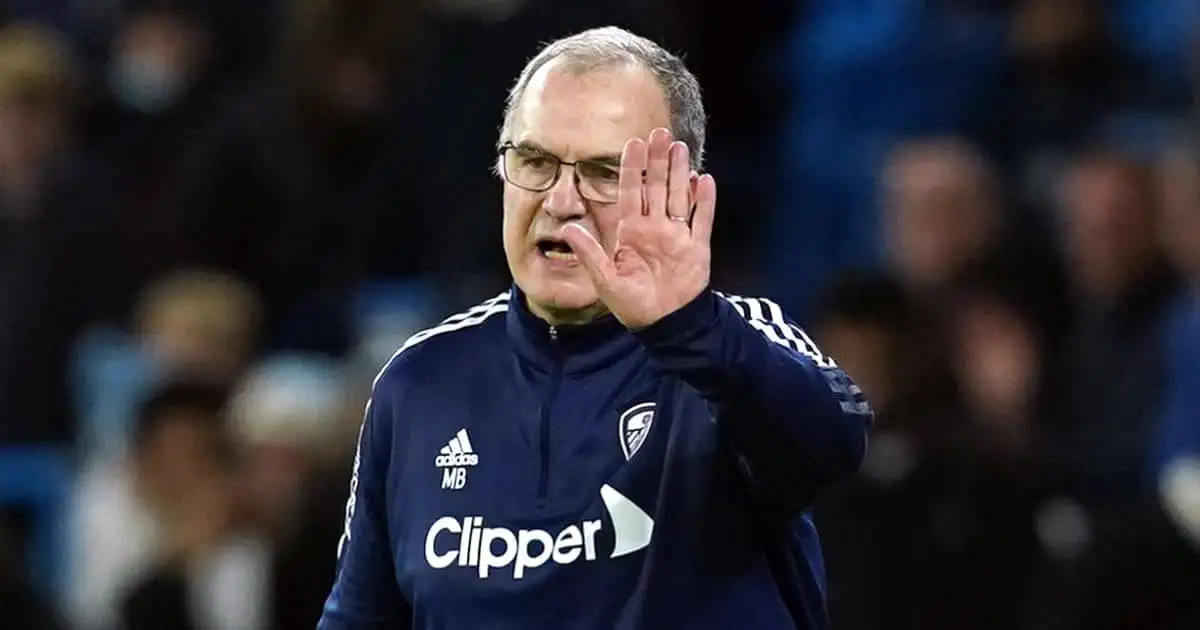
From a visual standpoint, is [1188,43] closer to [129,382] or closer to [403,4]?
[403,4]

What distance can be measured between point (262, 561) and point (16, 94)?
209 cm

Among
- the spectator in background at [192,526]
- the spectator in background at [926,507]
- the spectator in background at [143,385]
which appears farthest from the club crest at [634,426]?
the spectator in background at [143,385]

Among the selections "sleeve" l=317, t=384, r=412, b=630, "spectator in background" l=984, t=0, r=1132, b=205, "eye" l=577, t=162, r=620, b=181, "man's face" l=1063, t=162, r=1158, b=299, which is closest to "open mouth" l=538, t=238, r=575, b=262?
"eye" l=577, t=162, r=620, b=181

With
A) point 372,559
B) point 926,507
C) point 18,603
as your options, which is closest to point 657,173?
point 372,559

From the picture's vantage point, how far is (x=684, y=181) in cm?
279

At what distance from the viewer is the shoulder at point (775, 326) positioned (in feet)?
9.65

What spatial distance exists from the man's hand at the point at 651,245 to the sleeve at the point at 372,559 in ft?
1.87

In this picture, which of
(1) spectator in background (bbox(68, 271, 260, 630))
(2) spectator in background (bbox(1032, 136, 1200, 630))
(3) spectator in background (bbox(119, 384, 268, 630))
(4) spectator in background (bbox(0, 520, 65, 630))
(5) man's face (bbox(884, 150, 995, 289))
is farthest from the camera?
(1) spectator in background (bbox(68, 271, 260, 630))

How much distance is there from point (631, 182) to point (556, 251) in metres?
0.32

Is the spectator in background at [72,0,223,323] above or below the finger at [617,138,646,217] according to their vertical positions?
below

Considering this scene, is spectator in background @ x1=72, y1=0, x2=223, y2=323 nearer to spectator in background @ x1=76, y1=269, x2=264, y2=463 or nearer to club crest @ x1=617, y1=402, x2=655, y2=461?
spectator in background @ x1=76, y1=269, x2=264, y2=463

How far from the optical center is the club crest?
3.02m

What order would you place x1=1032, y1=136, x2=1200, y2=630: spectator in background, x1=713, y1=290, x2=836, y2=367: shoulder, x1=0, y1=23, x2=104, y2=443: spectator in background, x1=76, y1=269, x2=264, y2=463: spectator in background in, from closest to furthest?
x1=713, y1=290, x2=836, y2=367: shoulder, x1=1032, y1=136, x2=1200, y2=630: spectator in background, x1=76, y1=269, x2=264, y2=463: spectator in background, x1=0, y1=23, x2=104, y2=443: spectator in background

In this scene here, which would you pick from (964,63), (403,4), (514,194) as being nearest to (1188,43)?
(964,63)
